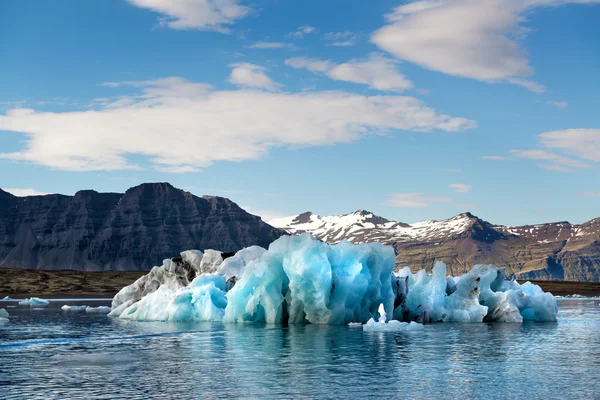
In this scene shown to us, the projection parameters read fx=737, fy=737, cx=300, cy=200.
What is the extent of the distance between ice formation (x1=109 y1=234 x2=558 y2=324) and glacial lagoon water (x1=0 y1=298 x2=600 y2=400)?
313cm

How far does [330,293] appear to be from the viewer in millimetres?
46062

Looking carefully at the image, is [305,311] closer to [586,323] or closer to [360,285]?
[360,285]

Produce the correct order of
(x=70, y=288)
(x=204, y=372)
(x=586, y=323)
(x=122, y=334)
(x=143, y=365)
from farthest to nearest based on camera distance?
(x=70, y=288)
(x=586, y=323)
(x=122, y=334)
(x=143, y=365)
(x=204, y=372)

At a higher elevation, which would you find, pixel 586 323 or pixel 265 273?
pixel 265 273

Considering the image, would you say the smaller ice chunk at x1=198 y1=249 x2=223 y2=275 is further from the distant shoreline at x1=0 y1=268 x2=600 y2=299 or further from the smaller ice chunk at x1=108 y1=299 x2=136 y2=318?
the distant shoreline at x1=0 y1=268 x2=600 y2=299

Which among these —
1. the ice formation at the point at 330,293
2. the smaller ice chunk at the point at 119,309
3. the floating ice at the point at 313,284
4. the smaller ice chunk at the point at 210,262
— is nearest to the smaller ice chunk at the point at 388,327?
the ice formation at the point at 330,293

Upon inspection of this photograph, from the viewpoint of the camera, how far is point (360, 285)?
4562cm

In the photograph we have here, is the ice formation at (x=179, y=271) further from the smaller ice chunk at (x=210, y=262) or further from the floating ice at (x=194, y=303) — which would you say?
the floating ice at (x=194, y=303)

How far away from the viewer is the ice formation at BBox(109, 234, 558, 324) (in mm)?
45406

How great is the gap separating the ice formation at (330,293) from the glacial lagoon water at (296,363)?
3.13m

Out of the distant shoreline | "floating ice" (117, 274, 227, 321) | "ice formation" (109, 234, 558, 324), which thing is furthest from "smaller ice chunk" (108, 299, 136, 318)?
the distant shoreline

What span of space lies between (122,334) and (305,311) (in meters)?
11.9

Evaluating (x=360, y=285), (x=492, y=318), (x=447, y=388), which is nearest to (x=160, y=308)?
(x=360, y=285)

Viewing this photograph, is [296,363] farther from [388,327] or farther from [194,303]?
[194,303]
